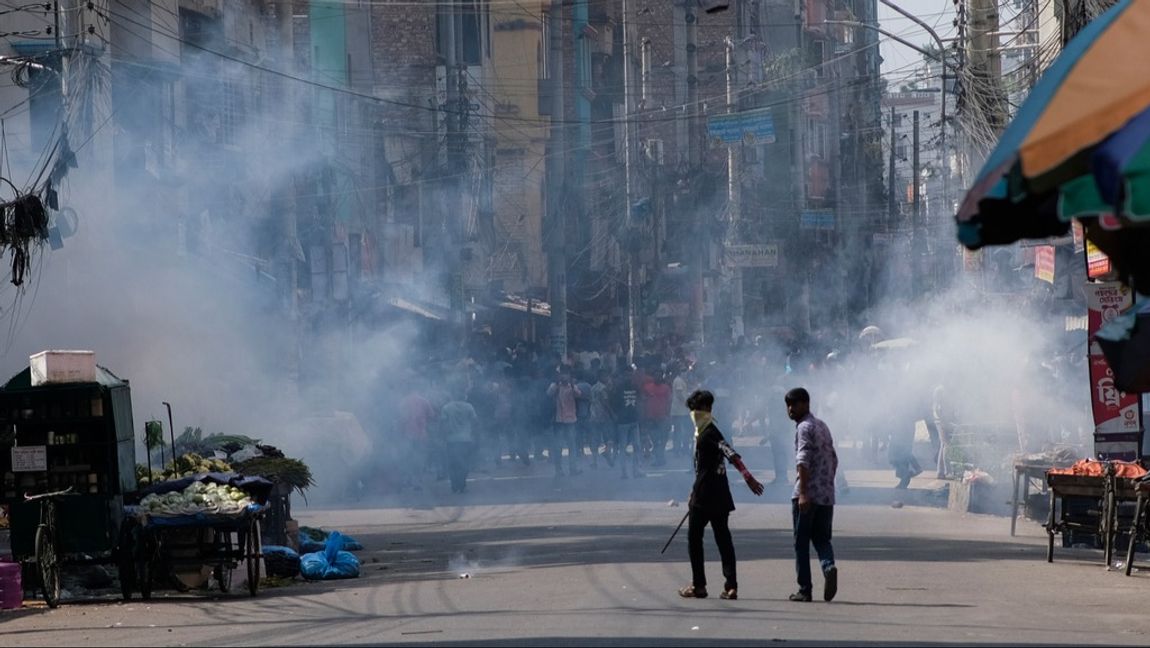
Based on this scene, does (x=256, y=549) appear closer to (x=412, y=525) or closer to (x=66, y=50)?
(x=412, y=525)

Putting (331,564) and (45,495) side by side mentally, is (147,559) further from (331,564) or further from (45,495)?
→ (331,564)

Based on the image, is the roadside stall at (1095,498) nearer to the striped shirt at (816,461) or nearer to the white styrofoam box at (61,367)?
the striped shirt at (816,461)

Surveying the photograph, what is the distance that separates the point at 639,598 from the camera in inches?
538

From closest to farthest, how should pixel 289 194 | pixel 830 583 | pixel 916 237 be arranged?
1. pixel 830 583
2. pixel 289 194
3. pixel 916 237

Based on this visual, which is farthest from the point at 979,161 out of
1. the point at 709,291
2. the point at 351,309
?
the point at 709,291

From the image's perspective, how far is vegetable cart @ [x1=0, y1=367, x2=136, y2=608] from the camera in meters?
15.0

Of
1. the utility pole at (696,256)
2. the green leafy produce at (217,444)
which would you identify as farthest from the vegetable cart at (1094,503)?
the utility pole at (696,256)

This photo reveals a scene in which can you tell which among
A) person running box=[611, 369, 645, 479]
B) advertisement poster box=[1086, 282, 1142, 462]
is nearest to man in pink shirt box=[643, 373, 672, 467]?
person running box=[611, 369, 645, 479]

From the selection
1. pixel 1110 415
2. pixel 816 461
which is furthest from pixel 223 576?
pixel 1110 415

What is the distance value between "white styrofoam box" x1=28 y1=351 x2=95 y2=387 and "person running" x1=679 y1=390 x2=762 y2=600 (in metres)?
5.08

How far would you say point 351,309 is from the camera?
129 ft

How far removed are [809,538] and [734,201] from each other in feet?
157

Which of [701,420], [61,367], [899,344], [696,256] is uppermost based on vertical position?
[696,256]

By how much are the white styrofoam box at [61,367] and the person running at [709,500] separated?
5.08m
